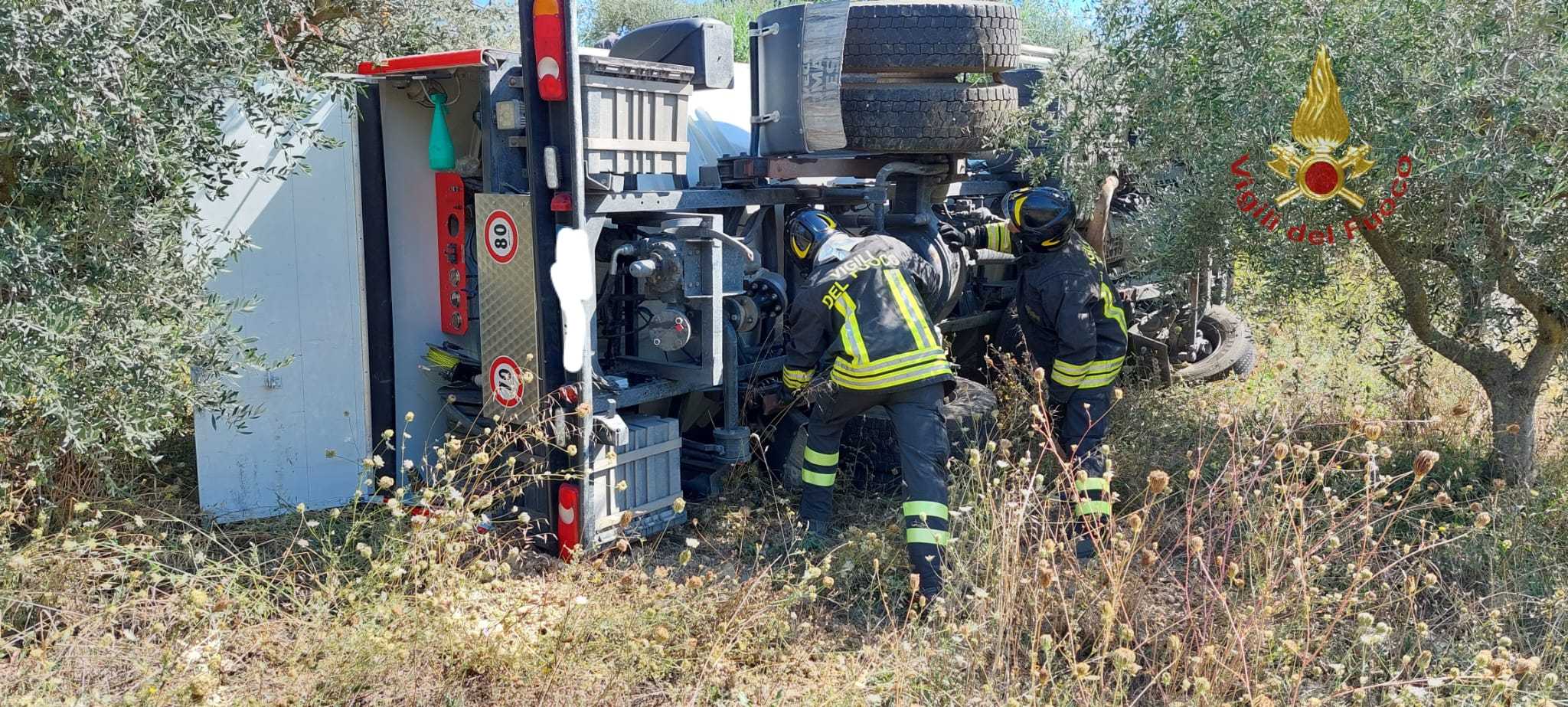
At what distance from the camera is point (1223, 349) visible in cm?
867

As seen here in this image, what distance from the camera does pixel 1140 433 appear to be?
6418mm

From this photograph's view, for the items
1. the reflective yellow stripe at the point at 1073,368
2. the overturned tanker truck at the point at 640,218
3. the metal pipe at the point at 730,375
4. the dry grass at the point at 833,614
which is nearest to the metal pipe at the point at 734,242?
the overturned tanker truck at the point at 640,218

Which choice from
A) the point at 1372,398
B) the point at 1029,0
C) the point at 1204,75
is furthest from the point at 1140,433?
the point at 1029,0

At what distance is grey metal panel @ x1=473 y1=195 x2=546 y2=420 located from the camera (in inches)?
186

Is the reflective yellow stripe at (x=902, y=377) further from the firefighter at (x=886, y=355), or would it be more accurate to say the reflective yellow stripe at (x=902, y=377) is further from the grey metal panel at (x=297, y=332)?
the grey metal panel at (x=297, y=332)

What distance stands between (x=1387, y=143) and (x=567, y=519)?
3476 millimetres

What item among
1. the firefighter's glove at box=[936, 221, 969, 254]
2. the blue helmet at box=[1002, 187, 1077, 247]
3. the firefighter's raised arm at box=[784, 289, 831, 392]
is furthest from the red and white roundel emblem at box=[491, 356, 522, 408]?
the firefighter's glove at box=[936, 221, 969, 254]

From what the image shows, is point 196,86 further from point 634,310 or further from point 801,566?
point 801,566

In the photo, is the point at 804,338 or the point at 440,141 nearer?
the point at 804,338

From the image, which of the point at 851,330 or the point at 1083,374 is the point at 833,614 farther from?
the point at 1083,374

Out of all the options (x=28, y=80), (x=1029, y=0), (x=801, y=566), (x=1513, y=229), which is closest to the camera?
(x=28, y=80)

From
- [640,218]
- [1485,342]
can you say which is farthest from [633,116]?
[1485,342]

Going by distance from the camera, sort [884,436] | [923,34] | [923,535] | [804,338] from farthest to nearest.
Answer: [884,436] < [923,34] < [804,338] < [923,535]

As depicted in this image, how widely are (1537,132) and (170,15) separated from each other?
186 inches
